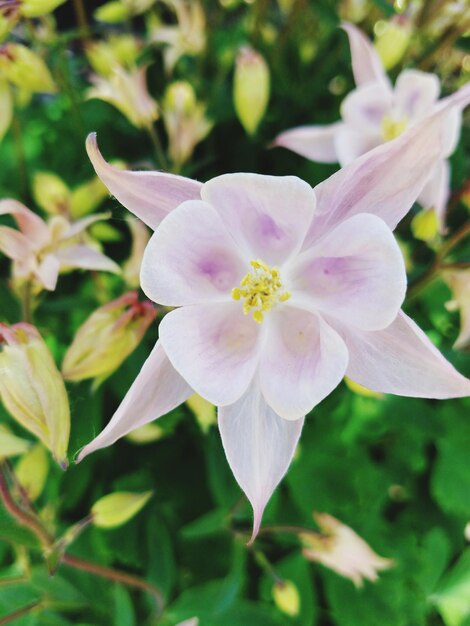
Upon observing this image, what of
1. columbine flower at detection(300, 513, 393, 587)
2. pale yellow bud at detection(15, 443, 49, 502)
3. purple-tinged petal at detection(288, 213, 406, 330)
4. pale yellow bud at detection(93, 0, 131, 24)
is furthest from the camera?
pale yellow bud at detection(93, 0, 131, 24)

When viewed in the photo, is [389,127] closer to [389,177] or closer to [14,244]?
[389,177]

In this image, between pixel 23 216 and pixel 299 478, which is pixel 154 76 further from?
pixel 299 478

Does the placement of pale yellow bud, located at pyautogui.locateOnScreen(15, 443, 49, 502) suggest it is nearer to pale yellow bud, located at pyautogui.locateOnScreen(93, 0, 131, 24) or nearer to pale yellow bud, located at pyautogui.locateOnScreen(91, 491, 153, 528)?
pale yellow bud, located at pyautogui.locateOnScreen(91, 491, 153, 528)

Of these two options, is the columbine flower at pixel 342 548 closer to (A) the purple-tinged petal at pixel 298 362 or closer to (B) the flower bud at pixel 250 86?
(A) the purple-tinged petal at pixel 298 362

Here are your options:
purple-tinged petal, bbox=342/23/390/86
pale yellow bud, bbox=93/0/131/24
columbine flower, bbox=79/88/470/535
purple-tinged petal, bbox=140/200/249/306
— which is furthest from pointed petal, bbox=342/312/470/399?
pale yellow bud, bbox=93/0/131/24

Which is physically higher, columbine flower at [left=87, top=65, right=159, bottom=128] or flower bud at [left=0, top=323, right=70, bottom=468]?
columbine flower at [left=87, top=65, right=159, bottom=128]

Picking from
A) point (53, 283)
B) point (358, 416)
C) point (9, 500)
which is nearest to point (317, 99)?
point (358, 416)
